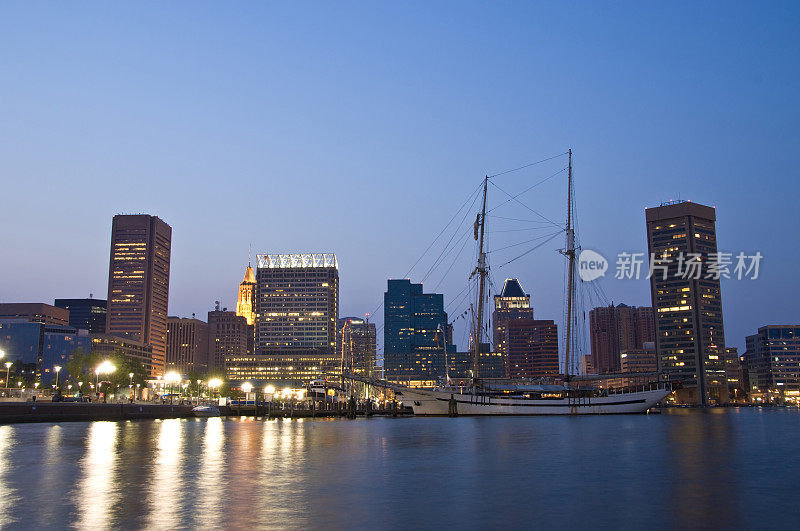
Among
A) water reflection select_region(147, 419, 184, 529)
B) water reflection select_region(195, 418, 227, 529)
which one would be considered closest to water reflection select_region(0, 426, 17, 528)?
water reflection select_region(147, 419, 184, 529)

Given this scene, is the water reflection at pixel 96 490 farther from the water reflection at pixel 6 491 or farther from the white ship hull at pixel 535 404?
the white ship hull at pixel 535 404

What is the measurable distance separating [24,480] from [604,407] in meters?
134

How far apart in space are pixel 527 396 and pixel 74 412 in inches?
3586

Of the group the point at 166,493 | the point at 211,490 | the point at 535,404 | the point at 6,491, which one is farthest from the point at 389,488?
the point at 535,404

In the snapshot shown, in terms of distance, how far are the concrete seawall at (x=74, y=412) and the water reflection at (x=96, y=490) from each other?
55.4m

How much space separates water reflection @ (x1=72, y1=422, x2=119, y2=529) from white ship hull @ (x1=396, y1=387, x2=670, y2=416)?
4215 inches

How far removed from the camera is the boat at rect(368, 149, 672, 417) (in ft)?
465

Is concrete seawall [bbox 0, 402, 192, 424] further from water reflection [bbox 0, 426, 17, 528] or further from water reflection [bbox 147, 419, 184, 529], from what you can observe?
water reflection [bbox 147, 419, 184, 529]

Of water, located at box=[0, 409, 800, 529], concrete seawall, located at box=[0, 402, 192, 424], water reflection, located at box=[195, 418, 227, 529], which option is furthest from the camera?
concrete seawall, located at box=[0, 402, 192, 424]

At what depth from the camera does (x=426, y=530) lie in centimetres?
1898

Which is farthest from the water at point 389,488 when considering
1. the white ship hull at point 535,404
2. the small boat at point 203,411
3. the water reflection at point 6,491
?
the white ship hull at point 535,404

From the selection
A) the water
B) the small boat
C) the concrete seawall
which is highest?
the water

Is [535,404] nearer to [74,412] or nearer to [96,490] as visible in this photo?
[74,412]

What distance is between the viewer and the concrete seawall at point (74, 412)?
87812 mm
